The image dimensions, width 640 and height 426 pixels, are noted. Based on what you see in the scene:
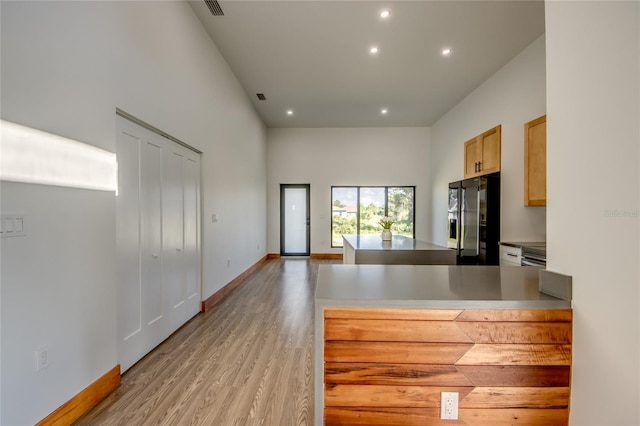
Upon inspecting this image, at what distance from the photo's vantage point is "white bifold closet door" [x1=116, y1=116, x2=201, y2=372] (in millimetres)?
2188

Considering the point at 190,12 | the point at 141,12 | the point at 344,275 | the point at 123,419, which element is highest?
the point at 190,12

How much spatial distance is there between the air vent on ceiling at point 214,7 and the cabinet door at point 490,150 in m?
4.08

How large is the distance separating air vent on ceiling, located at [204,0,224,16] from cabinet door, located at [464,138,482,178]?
4312 mm

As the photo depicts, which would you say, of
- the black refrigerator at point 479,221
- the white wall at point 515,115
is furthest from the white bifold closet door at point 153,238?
the white wall at point 515,115

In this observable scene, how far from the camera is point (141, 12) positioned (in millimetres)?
2301

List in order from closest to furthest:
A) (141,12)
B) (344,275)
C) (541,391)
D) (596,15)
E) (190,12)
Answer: (596,15) < (541,391) < (344,275) < (141,12) < (190,12)

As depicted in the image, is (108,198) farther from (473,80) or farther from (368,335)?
(473,80)

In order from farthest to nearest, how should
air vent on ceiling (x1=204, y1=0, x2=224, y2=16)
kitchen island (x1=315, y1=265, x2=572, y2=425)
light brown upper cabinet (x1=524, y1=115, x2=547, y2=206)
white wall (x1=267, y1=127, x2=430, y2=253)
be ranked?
1. white wall (x1=267, y1=127, x2=430, y2=253)
2. light brown upper cabinet (x1=524, y1=115, x2=547, y2=206)
3. air vent on ceiling (x1=204, y1=0, x2=224, y2=16)
4. kitchen island (x1=315, y1=265, x2=572, y2=425)

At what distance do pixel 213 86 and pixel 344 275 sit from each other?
3357 mm

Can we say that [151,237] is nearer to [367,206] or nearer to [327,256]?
[327,256]

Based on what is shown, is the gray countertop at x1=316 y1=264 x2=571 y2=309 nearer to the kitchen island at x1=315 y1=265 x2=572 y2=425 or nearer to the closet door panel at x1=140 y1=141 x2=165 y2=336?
the kitchen island at x1=315 y1=265 x2=572 y2=425

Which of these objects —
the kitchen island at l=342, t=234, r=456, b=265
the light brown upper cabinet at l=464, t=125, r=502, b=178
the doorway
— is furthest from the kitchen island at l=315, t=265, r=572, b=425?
the doorway

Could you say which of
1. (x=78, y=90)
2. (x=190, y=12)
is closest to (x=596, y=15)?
(x=78, y=90)

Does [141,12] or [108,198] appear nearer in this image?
[108,198]
